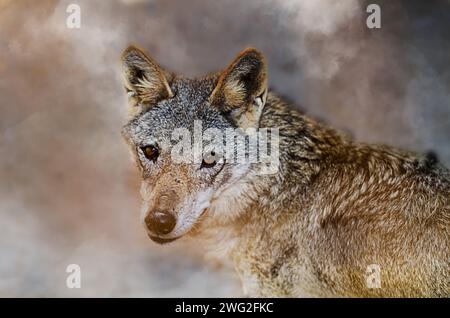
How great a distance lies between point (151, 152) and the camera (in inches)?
130

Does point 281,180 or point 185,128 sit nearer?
point 185,128

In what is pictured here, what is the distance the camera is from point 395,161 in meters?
3.38

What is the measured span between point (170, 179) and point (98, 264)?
43.0 inches

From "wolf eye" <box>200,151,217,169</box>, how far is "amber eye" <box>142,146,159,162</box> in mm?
275

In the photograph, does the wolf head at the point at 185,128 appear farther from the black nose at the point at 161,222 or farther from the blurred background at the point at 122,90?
the blurred background at the point at 122,90

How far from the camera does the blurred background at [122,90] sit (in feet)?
12.7

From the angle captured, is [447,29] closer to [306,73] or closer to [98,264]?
[306,73]

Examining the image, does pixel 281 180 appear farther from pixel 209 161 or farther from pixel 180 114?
pixel 180 114

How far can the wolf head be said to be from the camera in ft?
10.4

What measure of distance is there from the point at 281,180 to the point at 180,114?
0.72m

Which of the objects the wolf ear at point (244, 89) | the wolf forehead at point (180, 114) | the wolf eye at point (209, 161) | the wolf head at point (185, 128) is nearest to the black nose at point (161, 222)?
the wolf head at point (185, 128)

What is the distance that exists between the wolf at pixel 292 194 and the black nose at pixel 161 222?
0.27ft

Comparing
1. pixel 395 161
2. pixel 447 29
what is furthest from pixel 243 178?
pixel 447 29

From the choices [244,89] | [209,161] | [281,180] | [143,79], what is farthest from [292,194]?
[143,79]
